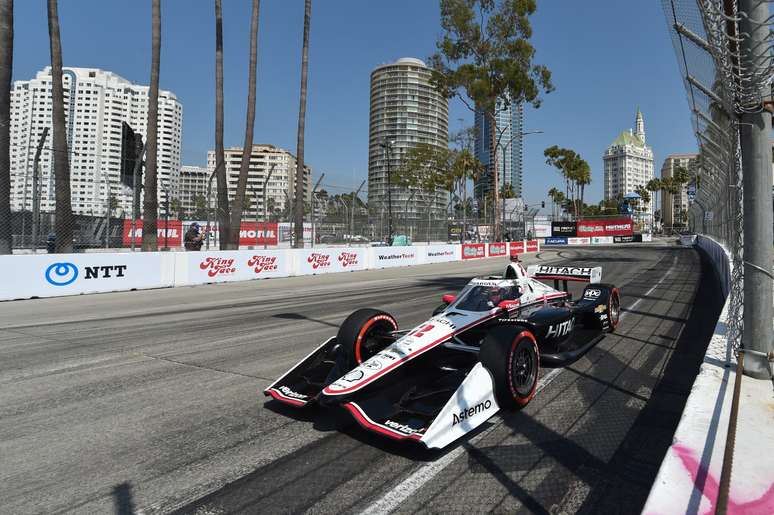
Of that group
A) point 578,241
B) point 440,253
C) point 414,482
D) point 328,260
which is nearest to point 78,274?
point 328,260

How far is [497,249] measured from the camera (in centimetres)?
3522

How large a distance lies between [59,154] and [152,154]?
3107mm

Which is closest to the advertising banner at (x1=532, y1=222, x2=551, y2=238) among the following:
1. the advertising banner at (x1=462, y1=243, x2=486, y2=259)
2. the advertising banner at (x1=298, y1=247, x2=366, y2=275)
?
the advertising banner at (x1=462, y1=243, x2=486, y2=259)

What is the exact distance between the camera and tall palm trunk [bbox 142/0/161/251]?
1712cm

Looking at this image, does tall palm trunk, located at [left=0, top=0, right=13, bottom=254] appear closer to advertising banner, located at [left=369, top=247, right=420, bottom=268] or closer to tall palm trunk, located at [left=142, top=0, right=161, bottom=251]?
tall palm trunk, located at [left=142, top=0, right=161, bottom=251]

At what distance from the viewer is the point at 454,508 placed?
273cm

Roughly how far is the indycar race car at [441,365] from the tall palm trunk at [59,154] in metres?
14.0

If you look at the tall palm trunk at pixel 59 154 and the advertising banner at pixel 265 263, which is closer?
the tall palm trunk at pixel 59 154

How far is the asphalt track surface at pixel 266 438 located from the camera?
9.30 ft

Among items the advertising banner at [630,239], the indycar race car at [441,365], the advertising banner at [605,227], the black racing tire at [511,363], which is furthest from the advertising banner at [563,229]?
the black racing tire at [511,363]

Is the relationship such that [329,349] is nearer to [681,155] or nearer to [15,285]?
[15,285]

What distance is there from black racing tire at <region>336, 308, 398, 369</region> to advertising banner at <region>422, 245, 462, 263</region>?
22.1 meters

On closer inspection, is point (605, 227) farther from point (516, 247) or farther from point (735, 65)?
point (735, 65)

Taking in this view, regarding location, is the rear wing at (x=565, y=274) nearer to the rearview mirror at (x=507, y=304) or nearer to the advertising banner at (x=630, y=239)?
the rearview mirror at (x=507, y=304)
